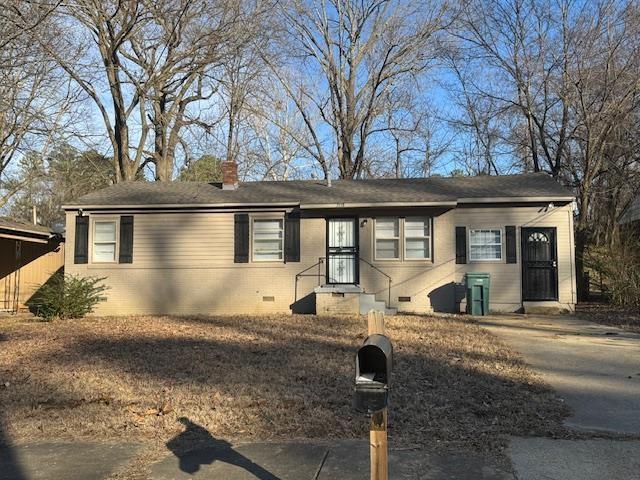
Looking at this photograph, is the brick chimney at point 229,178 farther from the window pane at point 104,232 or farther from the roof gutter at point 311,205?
the window pane at point 104,232

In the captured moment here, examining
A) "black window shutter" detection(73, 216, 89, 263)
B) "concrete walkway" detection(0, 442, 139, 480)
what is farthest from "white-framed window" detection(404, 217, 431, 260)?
"concrete walkway" detection(0, 442, 139, 480)

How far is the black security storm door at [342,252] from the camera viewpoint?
51.3 ft

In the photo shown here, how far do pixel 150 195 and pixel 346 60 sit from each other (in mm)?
12431

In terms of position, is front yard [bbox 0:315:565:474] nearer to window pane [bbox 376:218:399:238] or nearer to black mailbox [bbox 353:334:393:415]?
black mailbox [bbox 353:334:393:415]

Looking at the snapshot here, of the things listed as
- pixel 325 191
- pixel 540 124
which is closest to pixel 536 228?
pixel 325 191

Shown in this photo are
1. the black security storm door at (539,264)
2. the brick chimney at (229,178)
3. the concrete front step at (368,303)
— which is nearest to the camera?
the concrete front step at (368,303)

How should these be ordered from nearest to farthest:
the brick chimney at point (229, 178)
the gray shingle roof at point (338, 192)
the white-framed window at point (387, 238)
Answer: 1. the gray shingle roof at point (338, 192)
2. the white-framed window at point (387, 238)
3. the brick chimney at point (229, 178)

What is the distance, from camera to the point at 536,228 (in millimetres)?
15234

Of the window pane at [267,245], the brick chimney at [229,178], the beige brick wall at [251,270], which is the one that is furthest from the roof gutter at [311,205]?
the brick chimney at [229,178]

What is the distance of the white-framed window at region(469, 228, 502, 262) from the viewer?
50.4ft

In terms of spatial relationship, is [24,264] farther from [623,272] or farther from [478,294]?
[623,272]

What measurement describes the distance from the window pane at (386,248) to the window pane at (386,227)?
17 centimetres

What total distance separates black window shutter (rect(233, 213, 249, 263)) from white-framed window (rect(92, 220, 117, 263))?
12.1 feet

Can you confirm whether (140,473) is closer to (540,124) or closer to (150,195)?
(150,195)
